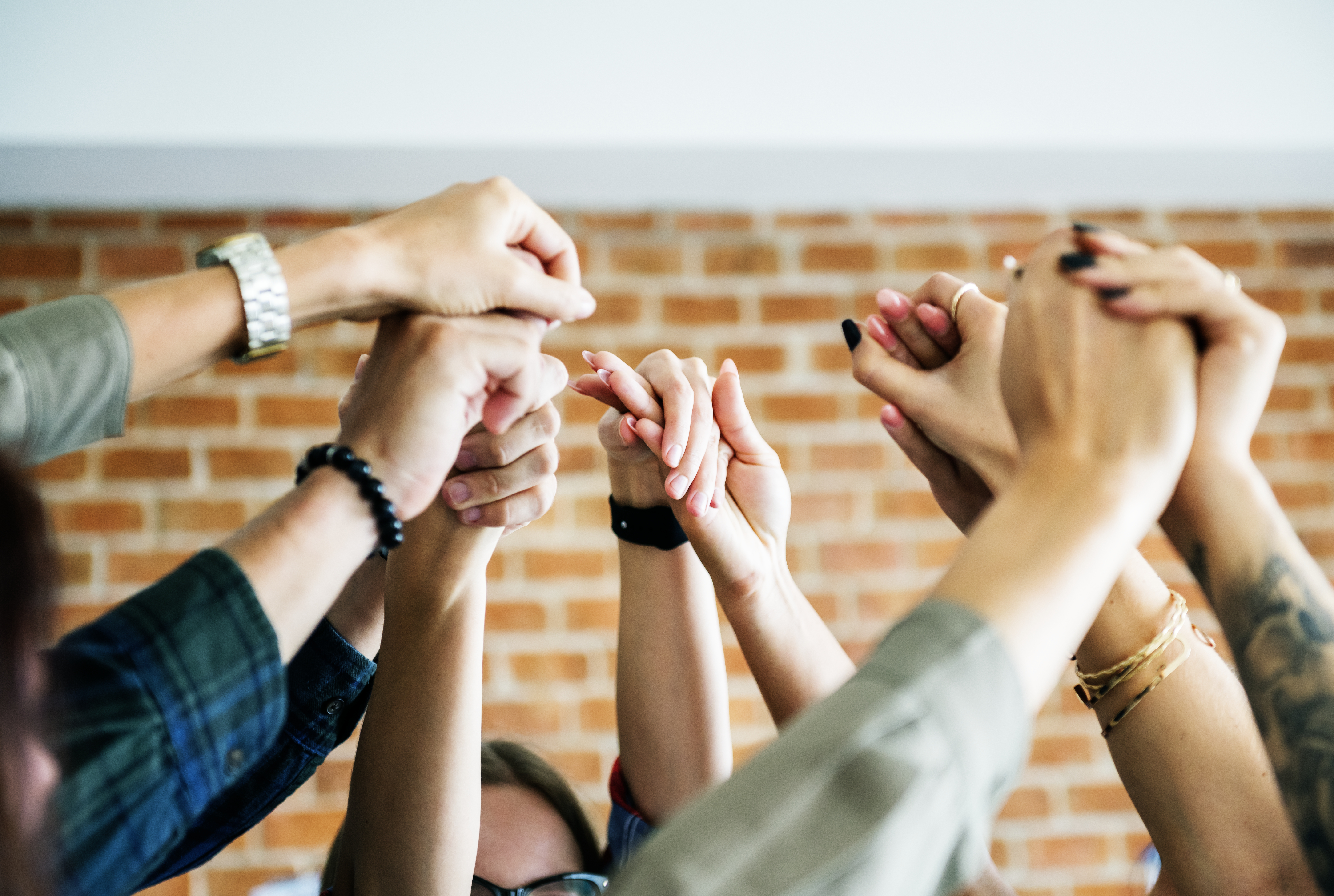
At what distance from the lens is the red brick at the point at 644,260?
214 cm

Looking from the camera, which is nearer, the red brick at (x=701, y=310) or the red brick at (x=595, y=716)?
the red brick at (x=595, y=716)

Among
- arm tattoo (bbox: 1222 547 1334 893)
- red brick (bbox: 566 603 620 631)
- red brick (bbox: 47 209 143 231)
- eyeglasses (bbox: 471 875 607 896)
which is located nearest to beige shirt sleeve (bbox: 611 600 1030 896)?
arm tattoo (bbox: 1222 547 1334 893)

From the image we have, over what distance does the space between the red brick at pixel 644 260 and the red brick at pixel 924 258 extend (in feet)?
1.66

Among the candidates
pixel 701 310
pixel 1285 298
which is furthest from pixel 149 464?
pixel 1285 298

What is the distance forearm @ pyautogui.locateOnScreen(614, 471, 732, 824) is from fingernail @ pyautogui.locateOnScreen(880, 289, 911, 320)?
36 centimetres

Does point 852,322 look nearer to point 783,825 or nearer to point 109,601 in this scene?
point 783,825

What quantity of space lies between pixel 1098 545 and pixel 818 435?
163 centimetres

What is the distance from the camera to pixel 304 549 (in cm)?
57

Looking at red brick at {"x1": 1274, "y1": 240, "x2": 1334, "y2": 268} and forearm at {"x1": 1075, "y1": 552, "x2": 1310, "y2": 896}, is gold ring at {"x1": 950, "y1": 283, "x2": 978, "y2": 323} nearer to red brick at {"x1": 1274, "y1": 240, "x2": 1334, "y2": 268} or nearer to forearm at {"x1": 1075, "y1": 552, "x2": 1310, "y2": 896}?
forearm at {"x1": 1075, "y1": 552, "x2": 1310, "y2": 896}

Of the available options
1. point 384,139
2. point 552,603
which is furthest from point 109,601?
point 384,139

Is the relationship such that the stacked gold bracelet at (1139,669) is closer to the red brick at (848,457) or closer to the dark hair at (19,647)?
the dark hair at (19,647)

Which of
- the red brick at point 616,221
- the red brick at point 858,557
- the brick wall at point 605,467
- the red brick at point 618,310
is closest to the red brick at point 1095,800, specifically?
the brick wall at point 605,467

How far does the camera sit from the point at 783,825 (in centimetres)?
45

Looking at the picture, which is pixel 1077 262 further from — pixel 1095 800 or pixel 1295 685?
pixel 1095 800
